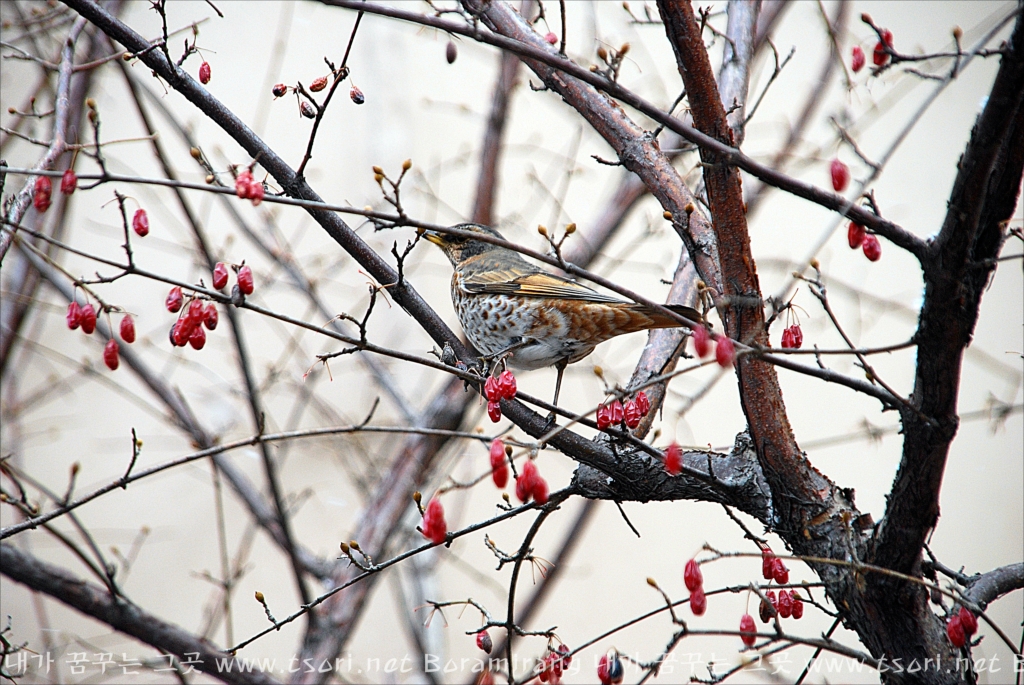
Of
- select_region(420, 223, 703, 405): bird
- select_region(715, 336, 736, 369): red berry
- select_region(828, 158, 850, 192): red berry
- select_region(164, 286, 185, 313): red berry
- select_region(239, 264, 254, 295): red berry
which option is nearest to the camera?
select_region(715, 336, 736, 369): red berry

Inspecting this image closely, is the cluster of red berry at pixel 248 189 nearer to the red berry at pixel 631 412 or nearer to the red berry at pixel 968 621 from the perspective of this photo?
the red berry at pixel 631 412

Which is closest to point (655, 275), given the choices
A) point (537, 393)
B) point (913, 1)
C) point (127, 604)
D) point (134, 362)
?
point (537, 393)

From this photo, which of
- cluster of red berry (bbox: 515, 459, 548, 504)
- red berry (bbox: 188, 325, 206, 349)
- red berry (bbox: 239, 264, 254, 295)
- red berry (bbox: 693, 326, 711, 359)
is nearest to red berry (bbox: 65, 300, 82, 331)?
red berry (bbox: 188, 325, 206, 349)

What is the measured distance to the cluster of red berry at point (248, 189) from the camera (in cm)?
141

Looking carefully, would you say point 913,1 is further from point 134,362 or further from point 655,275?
point 134,362

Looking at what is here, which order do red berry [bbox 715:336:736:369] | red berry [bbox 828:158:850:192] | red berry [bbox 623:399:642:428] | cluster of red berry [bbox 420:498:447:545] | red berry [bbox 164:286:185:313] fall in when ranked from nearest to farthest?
red berry [bbox 715:336:736:369] → red berry [bbox 828:158:850:192] → cluster of red berry [bbox 420:498:447:545] → red berry [bbox 164:286:185:313] → red berry [bbox 623:399:642:428]

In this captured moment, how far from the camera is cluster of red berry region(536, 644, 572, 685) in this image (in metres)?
1.73

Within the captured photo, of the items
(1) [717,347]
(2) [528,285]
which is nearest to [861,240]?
(1) [717,347]

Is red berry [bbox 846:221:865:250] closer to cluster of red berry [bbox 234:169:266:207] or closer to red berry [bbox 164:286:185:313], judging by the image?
cluster of red berry [bbox 234:169:266:207]

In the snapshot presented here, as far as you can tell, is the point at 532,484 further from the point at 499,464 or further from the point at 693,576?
the point at 693,576

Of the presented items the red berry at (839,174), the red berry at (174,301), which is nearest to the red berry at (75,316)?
the red berry at (174,301)

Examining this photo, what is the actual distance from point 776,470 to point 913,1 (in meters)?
4.04

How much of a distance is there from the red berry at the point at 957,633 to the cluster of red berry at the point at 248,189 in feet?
5.62

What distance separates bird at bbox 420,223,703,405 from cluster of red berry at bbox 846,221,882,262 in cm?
63
